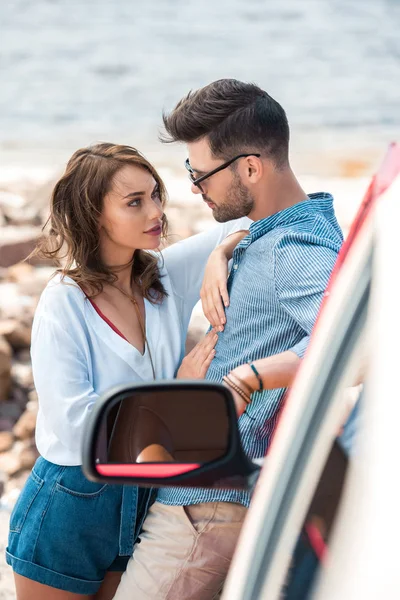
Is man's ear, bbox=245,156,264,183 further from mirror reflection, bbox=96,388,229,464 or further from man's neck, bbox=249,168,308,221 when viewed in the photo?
mirror reflection, bbox=96,388,229,464

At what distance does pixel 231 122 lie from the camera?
2.86 meters

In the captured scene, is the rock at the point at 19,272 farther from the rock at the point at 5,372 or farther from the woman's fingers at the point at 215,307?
the woman's fingers at the point at 215,307

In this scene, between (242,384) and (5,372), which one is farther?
(5,372)

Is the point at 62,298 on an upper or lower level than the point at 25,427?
upper

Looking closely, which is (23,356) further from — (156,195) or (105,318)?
(105,318)

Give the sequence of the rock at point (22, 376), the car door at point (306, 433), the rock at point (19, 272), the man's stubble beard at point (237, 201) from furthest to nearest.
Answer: the rock at point (19, 272) → the rock at point (22, 376) → the man's stubble beard at point (237, 201) → the car door at point (306, 433)

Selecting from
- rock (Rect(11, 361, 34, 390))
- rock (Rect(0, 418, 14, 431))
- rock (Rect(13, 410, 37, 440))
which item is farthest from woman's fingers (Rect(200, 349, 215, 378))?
Result: rock (Rect(11, 361, 34, 390))

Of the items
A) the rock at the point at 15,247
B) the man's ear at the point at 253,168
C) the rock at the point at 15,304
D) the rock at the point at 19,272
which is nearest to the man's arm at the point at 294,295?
the man's ear at the point at 253,168

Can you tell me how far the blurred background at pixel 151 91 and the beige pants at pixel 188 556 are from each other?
1536 mm

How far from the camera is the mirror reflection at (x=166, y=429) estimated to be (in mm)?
1707

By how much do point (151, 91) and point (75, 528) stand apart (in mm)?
25574

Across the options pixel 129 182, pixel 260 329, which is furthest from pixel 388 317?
pixel 129 182

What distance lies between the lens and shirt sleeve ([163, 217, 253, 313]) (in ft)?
10.6

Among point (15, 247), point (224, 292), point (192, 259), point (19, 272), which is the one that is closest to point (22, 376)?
point (19, 272)
